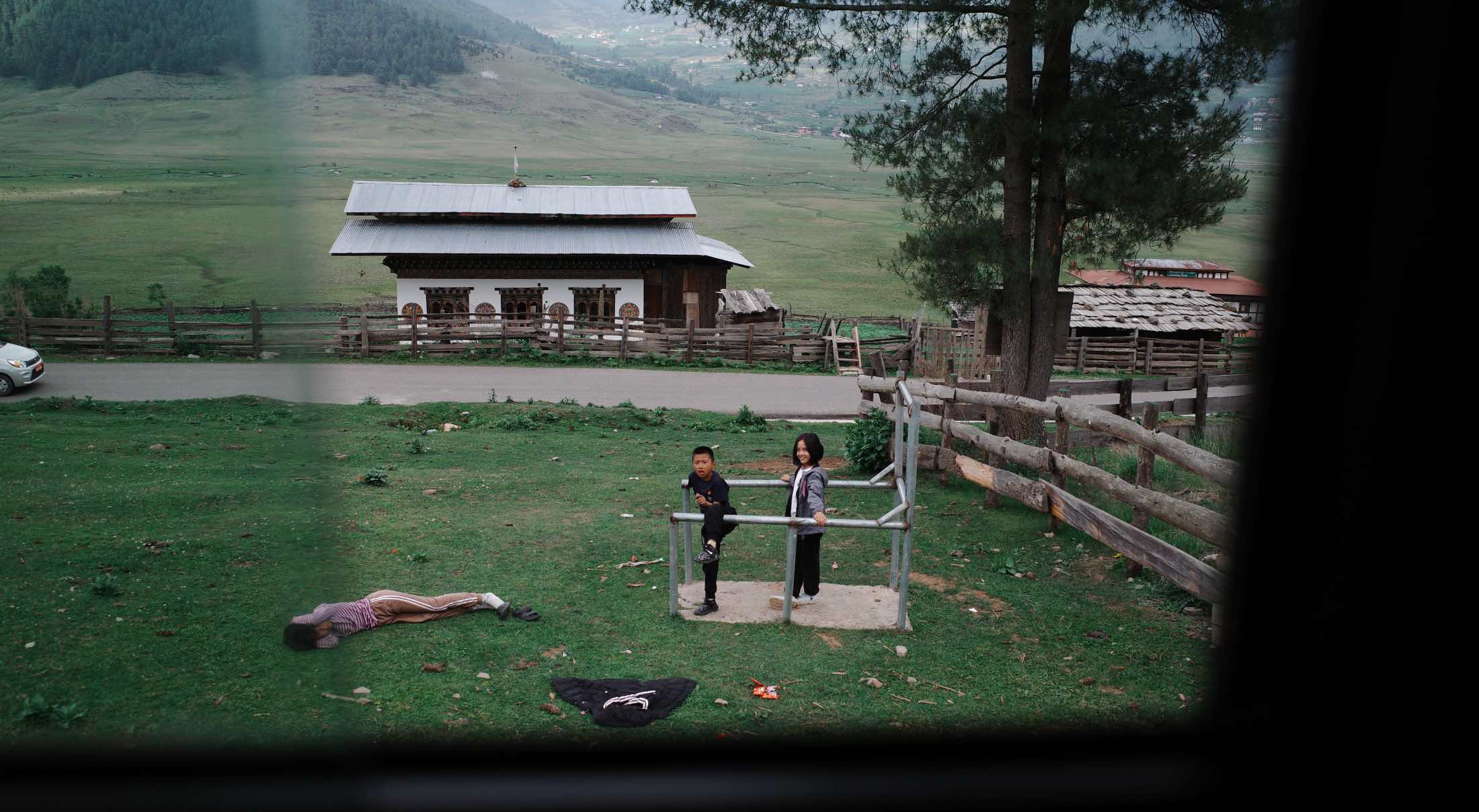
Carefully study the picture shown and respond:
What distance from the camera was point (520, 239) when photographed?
28.7 m

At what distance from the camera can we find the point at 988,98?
1139 cm

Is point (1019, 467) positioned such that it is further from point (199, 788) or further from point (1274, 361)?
point (199, 788)

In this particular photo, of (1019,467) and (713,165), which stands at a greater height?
(713,165)

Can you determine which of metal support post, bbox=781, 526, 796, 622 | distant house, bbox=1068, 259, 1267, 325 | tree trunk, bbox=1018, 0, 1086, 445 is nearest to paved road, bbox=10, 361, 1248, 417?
tree trunk, bbox=1018, 0, 1086, 445

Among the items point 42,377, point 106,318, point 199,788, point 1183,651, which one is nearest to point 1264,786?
point 199,788

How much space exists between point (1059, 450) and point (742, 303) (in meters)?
24.5

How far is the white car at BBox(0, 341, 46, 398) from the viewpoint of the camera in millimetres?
10375

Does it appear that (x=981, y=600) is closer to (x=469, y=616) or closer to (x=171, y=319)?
(x=469, y=616)

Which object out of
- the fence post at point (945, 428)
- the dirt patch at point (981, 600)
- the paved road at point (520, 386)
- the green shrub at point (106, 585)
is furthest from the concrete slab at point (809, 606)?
the paved road at point (520, 386)

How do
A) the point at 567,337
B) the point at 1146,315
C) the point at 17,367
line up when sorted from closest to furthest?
the point at 17,367 < the point at 567,337 < the point at 1146,315

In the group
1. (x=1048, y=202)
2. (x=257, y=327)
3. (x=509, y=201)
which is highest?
(x=509, y=201)

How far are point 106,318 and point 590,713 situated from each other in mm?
22115

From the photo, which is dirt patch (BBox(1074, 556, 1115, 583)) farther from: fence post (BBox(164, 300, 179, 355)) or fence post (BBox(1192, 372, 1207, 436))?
fence post (BBox(164, 300, 179, 355))

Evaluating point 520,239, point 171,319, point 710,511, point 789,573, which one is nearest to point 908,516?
point 789,573
